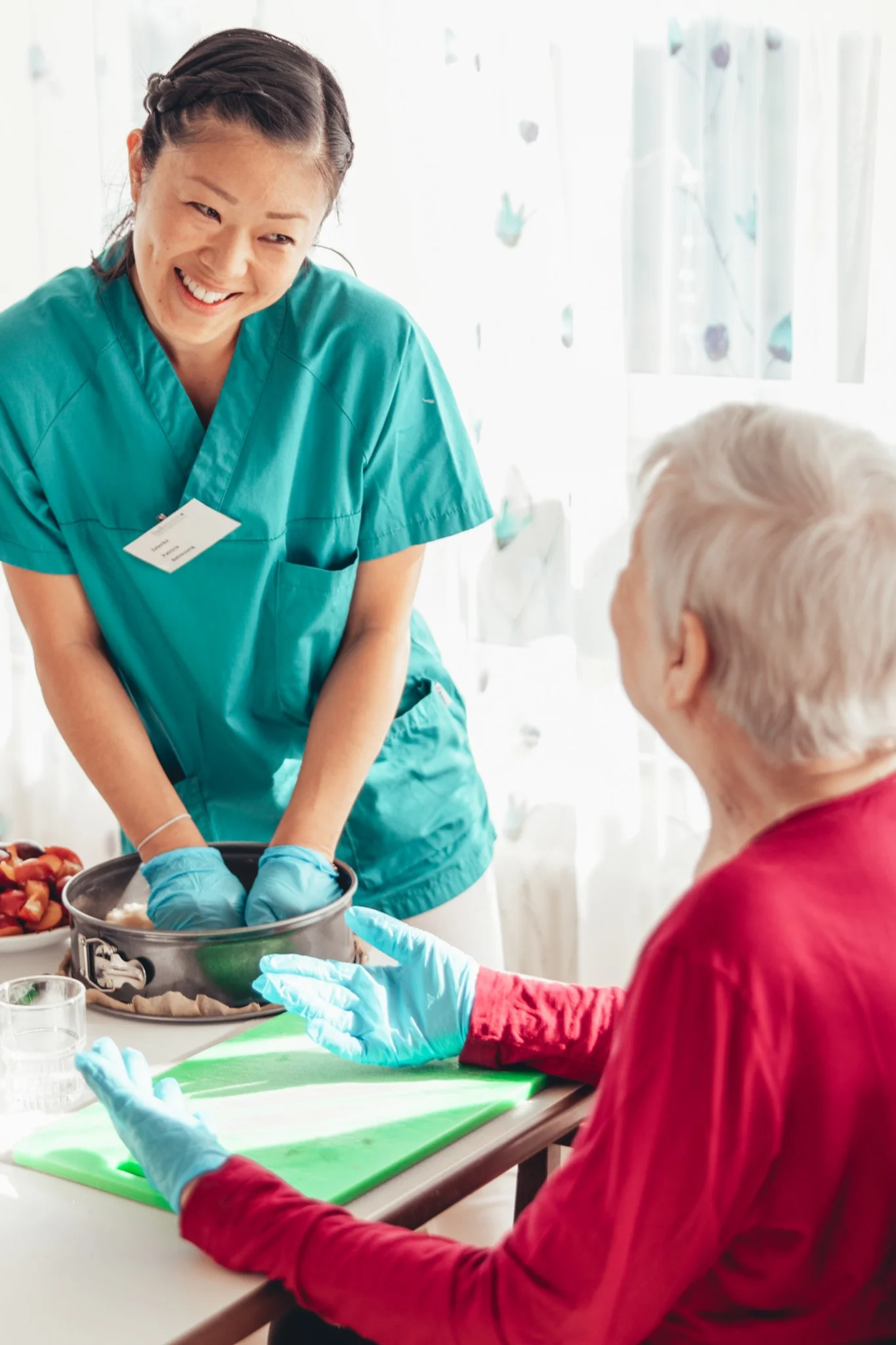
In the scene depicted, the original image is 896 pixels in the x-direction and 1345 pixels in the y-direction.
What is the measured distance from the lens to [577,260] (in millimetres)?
2324

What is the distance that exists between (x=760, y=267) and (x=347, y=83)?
2.62 ft

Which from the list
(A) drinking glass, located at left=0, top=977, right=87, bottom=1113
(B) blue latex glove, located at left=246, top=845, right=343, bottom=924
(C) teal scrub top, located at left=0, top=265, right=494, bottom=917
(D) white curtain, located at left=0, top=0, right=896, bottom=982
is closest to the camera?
(A) drinking glass, located at left=0, top=977, right=87, bottom=1113

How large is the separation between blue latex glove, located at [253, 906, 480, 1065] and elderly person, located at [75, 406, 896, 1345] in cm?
26

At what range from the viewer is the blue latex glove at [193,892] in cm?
139

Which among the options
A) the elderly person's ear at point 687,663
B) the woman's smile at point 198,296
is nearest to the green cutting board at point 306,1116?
the elderly person's ear at point 687,663

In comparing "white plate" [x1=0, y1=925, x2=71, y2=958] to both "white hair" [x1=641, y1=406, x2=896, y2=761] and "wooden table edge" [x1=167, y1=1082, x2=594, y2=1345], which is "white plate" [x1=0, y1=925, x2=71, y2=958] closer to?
"wooden table edge" [x1=167, y1=1082, x2=594, y2=1345]

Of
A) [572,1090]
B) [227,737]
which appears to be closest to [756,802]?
[572,1090]

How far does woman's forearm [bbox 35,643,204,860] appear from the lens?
1556 millimetres

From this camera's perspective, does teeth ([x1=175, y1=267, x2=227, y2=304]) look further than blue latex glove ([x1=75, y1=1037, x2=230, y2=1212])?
Yes

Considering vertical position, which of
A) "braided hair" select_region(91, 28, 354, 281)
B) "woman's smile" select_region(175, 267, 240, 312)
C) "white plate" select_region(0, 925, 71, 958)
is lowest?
"white plate" select_region(0, 925, 71, 958)

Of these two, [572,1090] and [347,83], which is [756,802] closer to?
[572,1090]

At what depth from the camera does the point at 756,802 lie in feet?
3.07

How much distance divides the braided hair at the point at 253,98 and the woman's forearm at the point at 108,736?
1.78ft

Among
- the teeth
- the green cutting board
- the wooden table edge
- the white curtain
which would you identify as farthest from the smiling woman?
the white curtain
